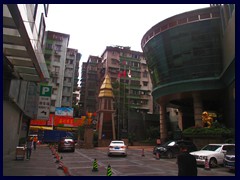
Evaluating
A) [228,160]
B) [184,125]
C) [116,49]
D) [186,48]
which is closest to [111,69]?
[116,49]

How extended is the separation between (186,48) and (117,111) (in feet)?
80.1

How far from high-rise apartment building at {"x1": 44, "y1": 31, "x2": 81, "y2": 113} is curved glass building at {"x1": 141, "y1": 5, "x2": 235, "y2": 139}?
2420cm

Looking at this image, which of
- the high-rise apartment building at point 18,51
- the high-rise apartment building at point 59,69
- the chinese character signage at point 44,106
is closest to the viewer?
the high-rise apartment building at point 18,51

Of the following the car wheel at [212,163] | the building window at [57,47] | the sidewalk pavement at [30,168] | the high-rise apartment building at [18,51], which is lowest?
the sidewalk pavement at [30,168]

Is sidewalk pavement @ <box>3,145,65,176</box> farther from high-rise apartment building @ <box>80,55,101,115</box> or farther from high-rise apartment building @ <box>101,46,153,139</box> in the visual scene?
high-rise apartment building @ <box>80,55,101,115</box>

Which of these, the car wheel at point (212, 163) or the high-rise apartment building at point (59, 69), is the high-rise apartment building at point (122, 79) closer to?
the high-rise apartment building at point (59, 69)

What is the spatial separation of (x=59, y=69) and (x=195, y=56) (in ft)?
107

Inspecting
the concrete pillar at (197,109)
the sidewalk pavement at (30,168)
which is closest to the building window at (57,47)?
the concrete pillar at (197,109)

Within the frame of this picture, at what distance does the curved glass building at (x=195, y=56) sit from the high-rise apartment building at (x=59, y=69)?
24.2 m

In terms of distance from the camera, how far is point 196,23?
3406cm

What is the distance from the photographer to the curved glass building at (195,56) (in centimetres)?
3288

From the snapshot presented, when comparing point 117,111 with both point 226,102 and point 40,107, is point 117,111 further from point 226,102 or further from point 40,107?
point 40,107

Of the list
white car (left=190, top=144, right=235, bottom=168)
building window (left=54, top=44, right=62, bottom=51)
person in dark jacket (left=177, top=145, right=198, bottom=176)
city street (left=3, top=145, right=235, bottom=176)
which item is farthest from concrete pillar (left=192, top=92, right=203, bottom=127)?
building window (left=54, top=44, right=62, bottom=51)

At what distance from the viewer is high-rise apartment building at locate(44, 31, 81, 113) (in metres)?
53.9
